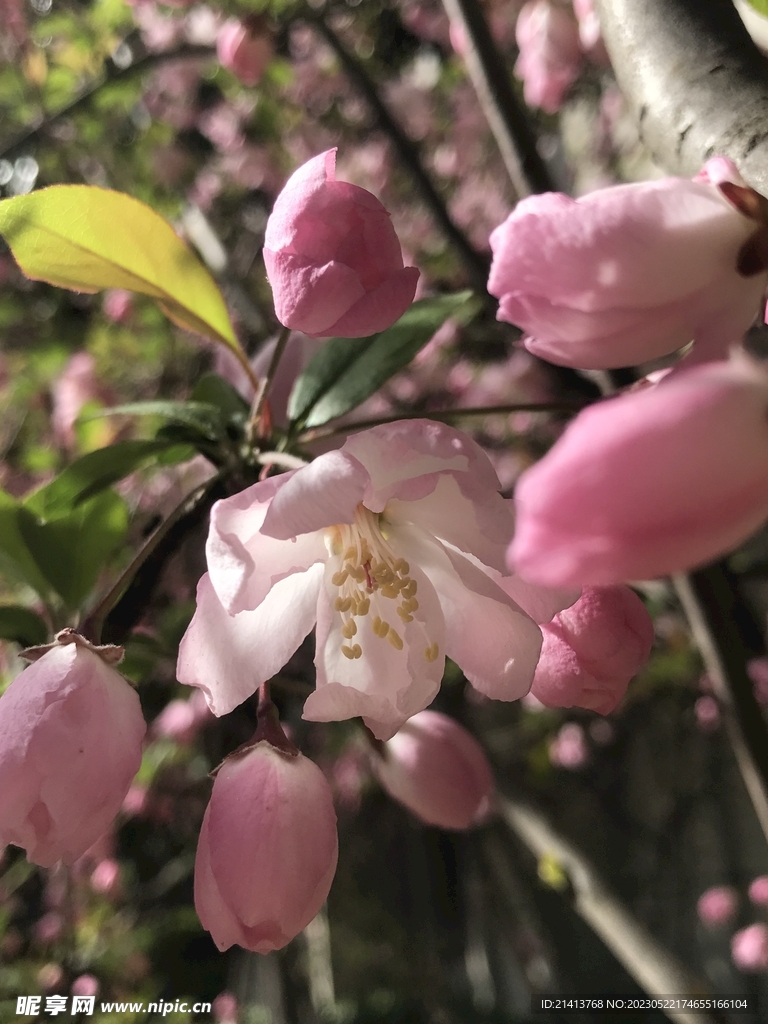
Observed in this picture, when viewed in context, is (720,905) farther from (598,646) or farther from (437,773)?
(598,646)

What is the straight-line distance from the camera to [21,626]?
0.56 m

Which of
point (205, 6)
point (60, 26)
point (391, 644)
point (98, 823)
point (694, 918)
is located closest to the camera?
point (98, 823)

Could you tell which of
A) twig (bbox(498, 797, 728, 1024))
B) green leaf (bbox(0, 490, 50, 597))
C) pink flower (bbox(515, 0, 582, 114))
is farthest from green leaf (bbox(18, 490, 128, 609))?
pink flower (bbox(515, 0, 582, 114))

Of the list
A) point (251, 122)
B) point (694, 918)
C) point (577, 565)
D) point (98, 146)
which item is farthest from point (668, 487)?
point (694, 918)

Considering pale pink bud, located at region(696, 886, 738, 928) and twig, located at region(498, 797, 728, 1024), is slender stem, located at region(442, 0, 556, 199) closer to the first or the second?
twig, located at region(498, 797, 728, 1024)

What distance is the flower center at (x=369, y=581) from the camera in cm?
42

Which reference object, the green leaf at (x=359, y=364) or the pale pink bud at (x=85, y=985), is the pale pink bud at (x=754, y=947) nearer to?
the pale pink bud at (x=85, y=985)

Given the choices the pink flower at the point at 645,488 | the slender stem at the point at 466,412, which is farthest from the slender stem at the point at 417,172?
the pink flower at the point at 645,488

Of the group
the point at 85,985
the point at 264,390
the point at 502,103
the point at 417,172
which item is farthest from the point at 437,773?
the point at 85,985

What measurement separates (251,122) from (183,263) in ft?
6.44

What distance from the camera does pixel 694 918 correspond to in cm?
317

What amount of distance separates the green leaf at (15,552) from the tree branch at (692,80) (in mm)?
519

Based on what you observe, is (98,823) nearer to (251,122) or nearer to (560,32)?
(560,32)

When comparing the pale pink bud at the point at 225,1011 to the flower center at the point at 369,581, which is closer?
the flower center at the point at 369,581
